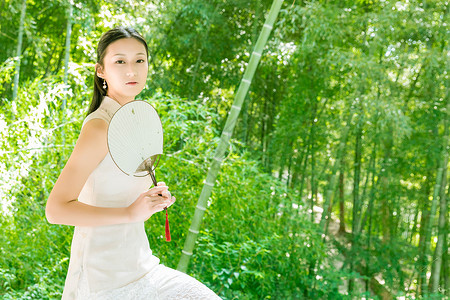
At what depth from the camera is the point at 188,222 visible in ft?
11.6

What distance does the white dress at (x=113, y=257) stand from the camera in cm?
102

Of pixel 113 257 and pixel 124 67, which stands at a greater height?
pixel 124 67

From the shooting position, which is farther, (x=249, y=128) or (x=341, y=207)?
(x=341, y=207)

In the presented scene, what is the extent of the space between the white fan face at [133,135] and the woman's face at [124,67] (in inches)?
4.2

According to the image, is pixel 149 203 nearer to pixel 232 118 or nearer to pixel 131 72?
pixel 131 72

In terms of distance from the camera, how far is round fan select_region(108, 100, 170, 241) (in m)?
0.95

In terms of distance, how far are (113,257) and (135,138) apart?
0.27 metres

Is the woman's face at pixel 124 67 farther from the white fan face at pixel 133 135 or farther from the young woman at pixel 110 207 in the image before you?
the white fan face at pixel 133 135

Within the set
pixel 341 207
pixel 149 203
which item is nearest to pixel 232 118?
pixel 149 203

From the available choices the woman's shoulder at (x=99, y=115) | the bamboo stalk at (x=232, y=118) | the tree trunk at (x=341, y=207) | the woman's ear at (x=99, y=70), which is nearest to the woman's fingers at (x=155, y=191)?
the woman's shoulder at (x=99, y=115)

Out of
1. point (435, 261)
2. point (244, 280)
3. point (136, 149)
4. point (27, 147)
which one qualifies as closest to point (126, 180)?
point (136, 149)

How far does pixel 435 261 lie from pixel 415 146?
141 cm

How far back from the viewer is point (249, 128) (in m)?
7.38

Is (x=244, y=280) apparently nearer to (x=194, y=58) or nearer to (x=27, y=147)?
(x=27, y=147)
